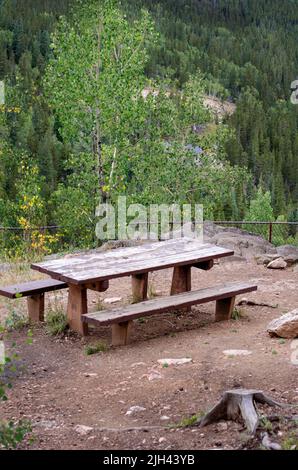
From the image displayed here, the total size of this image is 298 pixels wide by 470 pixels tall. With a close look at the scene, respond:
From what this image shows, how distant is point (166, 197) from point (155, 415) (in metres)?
15.3

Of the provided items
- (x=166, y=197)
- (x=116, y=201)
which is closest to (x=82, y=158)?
(x=116, y=201)

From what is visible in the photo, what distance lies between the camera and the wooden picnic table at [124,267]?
7.82 metres

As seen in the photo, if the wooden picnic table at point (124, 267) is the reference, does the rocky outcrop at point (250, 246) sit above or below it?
below

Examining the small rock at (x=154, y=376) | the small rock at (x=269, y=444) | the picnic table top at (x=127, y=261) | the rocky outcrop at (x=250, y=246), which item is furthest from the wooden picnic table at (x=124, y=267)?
the small rock at (x=269, y=444)

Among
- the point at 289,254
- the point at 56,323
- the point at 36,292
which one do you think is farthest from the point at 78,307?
the point at 289,254

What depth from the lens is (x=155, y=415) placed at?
221 inches

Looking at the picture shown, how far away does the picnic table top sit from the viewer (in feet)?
25.5

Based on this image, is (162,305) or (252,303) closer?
(162,305)

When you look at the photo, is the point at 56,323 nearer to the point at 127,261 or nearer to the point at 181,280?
the point at 127,261

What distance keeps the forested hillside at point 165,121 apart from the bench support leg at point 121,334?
8.57 metres

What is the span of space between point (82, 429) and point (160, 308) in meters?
2.53

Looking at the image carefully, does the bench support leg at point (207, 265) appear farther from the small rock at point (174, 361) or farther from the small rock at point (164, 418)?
the small rock at point (164, 418)

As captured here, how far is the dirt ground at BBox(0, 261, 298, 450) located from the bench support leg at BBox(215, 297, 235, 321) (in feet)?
0.42

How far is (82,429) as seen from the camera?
17.6ft
